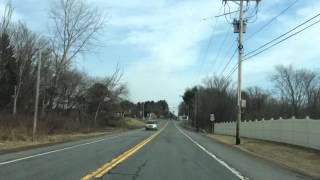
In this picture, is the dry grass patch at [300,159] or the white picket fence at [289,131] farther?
the white picket fence at [289,131]

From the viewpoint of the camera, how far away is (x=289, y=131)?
114 ft

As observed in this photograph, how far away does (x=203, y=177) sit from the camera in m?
15.0

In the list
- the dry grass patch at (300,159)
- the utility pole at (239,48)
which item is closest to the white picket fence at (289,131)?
the dry grass patch at (300,159)

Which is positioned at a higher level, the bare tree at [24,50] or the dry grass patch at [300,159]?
the bare tree at [24,50]

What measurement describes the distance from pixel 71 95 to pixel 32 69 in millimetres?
27857

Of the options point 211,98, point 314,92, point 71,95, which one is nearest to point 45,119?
point 71,95

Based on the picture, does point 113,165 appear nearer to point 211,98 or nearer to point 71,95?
point 71,95

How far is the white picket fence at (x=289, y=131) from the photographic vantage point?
94.3ft

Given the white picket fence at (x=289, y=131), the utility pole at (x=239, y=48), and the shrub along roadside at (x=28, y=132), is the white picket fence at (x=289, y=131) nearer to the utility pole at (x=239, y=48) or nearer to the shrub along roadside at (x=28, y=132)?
the utility pole at (x=239, y=48)

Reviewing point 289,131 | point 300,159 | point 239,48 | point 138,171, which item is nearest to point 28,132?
point 239,48

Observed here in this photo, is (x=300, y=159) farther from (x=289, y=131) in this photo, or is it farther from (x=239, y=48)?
(x=239, y=48)

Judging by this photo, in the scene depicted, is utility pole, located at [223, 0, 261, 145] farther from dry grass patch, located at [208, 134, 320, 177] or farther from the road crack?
the road crack

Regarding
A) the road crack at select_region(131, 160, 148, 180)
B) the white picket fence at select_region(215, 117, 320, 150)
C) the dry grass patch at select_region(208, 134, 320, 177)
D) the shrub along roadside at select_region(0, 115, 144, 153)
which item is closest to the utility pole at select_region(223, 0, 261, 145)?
the white picket fence at select_region(215, 117, 320, 150)

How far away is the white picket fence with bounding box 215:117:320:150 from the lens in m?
28.7
